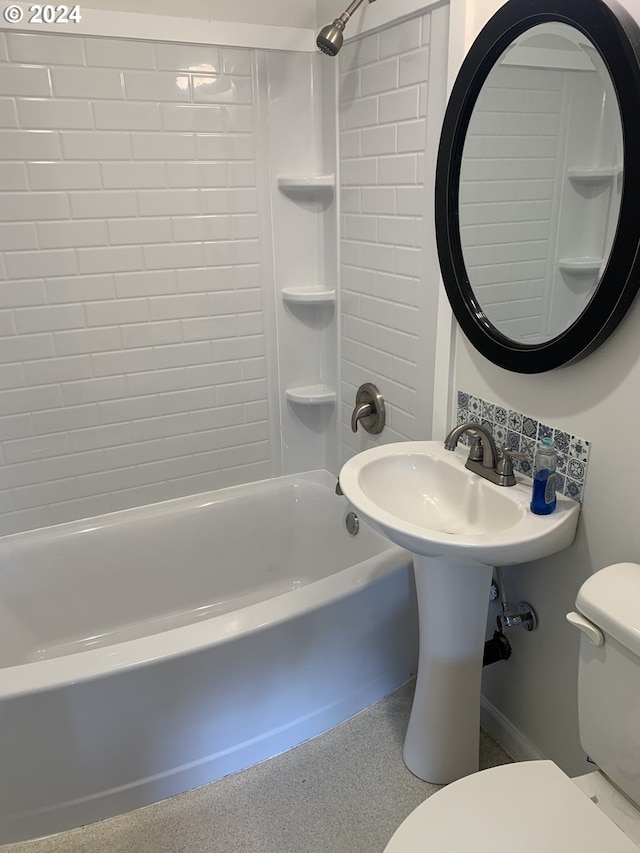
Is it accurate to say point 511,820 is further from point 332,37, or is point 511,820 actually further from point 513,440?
point 332,37

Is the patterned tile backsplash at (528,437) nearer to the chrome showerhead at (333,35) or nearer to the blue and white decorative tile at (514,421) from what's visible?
the blue and white decorative tile at (514,421)

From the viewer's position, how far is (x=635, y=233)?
3.83ft

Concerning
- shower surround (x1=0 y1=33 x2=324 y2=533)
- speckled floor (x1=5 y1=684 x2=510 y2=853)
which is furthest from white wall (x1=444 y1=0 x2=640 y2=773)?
shower surround (x1=0 y1=33 x2=324 y2=533)

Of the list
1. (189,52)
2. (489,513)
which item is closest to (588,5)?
(489,513)

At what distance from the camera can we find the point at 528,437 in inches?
60.1

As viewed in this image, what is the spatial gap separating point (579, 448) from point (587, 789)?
0.67 meters

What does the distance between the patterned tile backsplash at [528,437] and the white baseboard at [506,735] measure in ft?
2.53

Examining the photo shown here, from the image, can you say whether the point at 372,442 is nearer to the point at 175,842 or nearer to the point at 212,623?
the point at 212,623

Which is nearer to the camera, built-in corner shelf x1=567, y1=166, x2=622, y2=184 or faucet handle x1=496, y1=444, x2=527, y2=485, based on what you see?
built-in corner shelf x1=567, y1=166, x2=622, y2=184

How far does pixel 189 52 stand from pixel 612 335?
61.0 inches

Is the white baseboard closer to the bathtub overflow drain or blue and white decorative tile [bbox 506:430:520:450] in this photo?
the bathtub overflow drain

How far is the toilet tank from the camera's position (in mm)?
1100

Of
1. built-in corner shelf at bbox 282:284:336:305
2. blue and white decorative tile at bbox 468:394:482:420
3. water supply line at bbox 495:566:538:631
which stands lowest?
water supply line at bbox 495:566:538:631

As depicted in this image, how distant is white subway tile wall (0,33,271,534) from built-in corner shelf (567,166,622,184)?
1.16m
